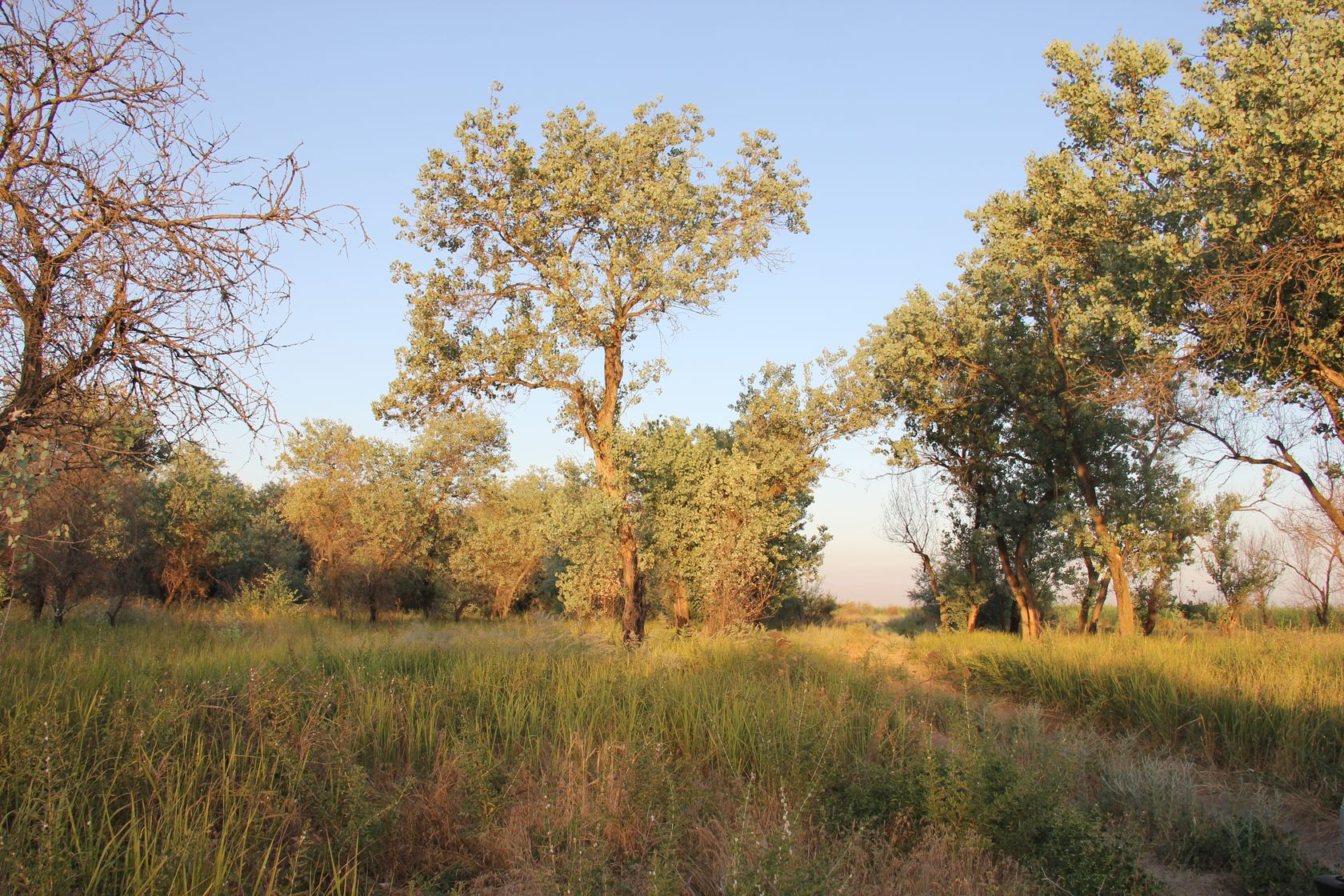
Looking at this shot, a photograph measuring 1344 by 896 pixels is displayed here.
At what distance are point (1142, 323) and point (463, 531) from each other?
23.2 m

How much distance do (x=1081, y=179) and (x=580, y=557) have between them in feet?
43.9

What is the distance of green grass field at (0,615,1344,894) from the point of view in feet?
14.0

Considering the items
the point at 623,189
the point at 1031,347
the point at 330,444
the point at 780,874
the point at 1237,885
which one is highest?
the point at 623,189

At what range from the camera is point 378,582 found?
26766 millimetres

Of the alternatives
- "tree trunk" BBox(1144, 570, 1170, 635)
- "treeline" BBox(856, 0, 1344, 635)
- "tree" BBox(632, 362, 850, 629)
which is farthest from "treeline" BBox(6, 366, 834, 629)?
"tree trunk" BBox(1144, 570, 1170, 635)

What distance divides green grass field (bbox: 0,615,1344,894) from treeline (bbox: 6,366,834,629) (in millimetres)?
5135

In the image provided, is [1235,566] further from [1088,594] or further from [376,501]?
[376,501]

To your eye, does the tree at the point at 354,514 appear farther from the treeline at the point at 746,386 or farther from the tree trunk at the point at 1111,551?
the tree trunk at the point at 1111,551

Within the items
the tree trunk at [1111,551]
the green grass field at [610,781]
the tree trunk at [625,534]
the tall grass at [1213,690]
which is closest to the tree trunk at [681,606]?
the tree trunk at [625,534]

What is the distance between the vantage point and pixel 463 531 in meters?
29.5

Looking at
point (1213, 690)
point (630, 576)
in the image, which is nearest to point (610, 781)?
point (1213, 690)

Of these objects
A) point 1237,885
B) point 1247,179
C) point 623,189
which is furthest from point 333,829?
point 623,189

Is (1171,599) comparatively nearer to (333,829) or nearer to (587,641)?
(587,641)

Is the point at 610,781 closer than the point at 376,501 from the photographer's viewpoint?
Yes
